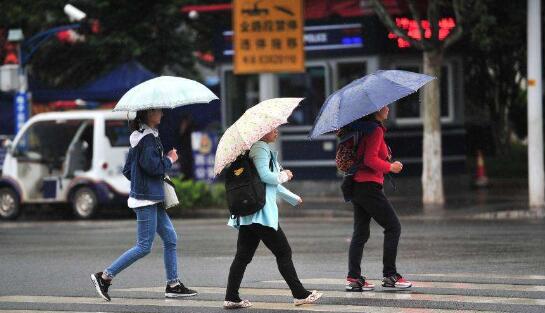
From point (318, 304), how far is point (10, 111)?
26901 millimetres

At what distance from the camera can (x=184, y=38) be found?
30.1 meters

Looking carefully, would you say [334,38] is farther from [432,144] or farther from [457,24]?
[457,24]

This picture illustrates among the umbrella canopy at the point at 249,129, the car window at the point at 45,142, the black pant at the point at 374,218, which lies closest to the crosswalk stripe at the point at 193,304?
the black pant at the point at 374,218

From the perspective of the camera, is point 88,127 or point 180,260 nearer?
point 180,260

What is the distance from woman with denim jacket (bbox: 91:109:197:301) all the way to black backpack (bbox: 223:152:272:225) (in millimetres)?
820

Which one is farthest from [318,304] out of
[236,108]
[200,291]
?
[236,108]

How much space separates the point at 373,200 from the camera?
10695mm

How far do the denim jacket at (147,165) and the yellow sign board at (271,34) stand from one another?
13.2m

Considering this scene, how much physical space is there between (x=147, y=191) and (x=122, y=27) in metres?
19.3

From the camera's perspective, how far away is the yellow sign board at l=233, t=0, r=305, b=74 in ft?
77.4

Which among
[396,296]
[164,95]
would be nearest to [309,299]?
[396,296]

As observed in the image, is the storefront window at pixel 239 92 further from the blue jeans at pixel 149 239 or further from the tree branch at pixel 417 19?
the blue jeans at pixel 149 239

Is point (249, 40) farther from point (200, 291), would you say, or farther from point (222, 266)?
point (200, 291)

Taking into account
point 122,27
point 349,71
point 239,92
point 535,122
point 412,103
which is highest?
point 122,27
